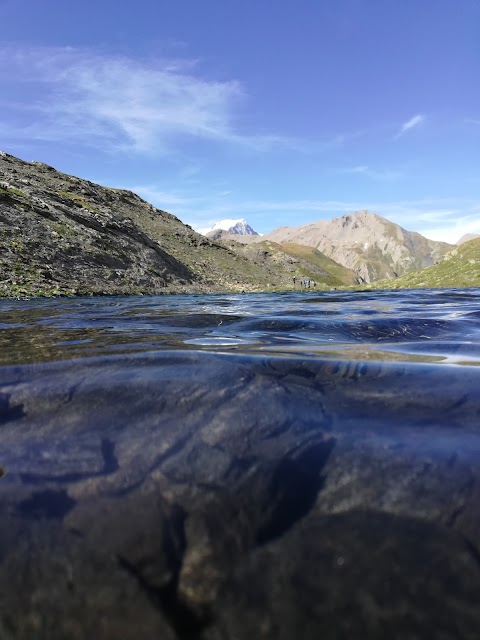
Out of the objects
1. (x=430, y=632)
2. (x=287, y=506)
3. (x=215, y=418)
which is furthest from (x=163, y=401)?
(x=430, y=632)

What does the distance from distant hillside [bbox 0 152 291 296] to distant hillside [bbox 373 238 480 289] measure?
29511 mm

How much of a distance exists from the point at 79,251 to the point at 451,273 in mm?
59683

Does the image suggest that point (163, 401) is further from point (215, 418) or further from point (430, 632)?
point (430, 632)

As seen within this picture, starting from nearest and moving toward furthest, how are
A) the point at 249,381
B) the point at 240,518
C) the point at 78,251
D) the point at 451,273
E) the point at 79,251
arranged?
the point at 240,518, the point at 249,381, the point at 78,251, the point at 79,251, the point at 451,273

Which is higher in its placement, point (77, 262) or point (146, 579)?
point (77, 262)

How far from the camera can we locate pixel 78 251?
44.9 meters

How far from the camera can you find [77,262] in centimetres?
4319

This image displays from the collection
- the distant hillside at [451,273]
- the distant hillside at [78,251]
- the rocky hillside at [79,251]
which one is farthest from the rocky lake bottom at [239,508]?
the distant hillside at [451,273]

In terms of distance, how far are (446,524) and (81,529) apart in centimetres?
158

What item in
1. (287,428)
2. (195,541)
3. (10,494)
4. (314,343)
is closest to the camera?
(195,541)

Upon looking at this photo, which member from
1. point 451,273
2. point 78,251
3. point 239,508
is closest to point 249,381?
point 239,508

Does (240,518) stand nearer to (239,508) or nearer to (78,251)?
(239,508)

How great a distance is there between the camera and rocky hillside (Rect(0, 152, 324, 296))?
35.4m

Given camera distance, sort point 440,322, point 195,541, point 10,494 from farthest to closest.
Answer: point 440,322, point 10,494, point 195,541
